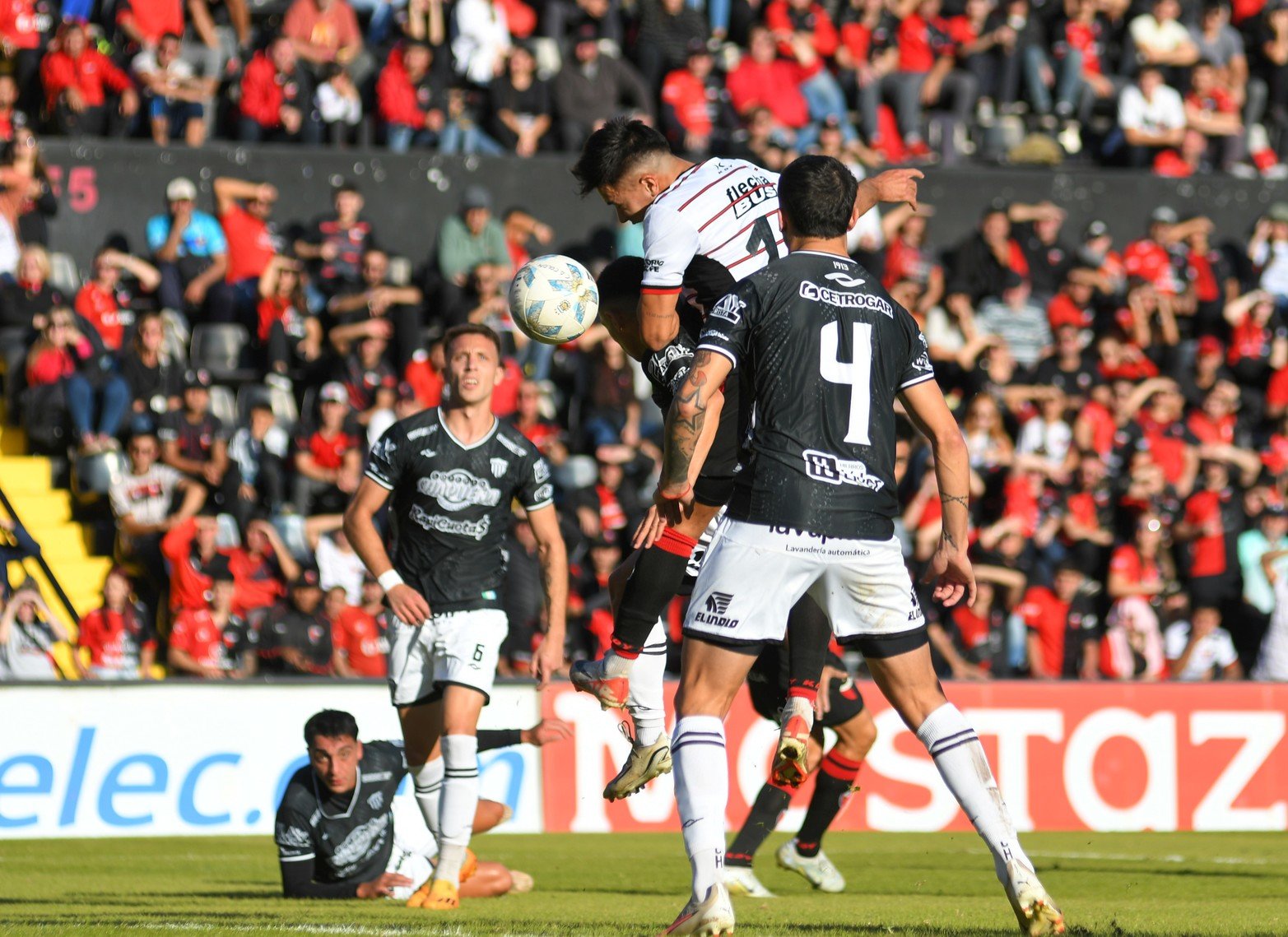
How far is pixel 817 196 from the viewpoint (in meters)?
6.52

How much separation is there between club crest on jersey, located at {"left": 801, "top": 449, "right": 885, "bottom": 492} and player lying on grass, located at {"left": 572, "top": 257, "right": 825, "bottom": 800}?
3.93 ft

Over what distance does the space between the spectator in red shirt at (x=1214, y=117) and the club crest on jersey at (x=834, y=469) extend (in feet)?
53.6

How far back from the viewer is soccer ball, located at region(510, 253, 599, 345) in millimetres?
8258

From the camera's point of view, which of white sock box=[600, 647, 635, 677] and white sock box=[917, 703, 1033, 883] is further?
white sock box=[600, 647, 635, 677]

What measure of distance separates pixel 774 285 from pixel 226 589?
9.39 meters

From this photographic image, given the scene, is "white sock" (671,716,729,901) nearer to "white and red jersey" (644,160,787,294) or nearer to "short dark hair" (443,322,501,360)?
"white and red jersey" (644,160,787,294)

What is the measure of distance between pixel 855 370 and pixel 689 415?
1.98 ft

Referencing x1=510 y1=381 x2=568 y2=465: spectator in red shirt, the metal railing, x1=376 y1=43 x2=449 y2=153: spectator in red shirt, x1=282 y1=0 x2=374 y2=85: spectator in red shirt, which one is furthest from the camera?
x1=376 y1=43 x2=449 y2=153: spectator in red shirt

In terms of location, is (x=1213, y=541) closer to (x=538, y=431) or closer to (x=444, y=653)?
(x=538, y=431)

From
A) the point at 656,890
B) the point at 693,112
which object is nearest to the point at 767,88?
the point at 693,112

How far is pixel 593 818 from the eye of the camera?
47.5 ft

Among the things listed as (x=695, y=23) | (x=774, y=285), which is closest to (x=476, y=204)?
(x=695, y=23)

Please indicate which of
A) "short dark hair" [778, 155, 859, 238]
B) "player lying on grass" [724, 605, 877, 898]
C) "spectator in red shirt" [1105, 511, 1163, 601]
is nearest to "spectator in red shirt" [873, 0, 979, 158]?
"spectator in red shirt" [1105, 511, 1163, 601]

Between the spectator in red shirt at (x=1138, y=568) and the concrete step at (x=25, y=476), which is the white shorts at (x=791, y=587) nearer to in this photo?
the spectator in red shirt at (x=1138, y=568)
